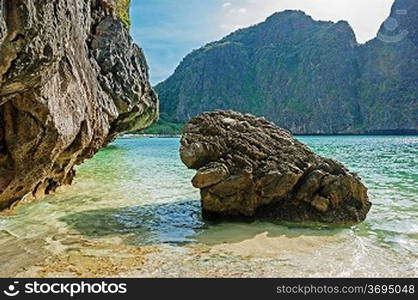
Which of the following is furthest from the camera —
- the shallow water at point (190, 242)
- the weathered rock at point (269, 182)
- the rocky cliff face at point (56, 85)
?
the weathered rock at point (269, 182)

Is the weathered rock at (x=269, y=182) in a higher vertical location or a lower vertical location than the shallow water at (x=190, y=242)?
higher

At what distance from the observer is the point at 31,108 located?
9.24 meters

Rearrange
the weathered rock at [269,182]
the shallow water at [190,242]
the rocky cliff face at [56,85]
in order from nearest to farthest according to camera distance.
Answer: the rocky cliff face at [56,85]
the shallow water at [190,242]
the weathered rock at [269,182]

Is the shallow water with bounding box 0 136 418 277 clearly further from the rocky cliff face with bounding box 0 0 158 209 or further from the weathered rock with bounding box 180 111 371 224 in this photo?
the rocky cliff face with bounding box 0 0 158 209

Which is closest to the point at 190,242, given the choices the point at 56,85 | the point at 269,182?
the point at 269,182

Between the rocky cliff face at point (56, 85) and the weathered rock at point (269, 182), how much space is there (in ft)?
12.7

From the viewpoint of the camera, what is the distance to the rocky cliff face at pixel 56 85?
7.02m

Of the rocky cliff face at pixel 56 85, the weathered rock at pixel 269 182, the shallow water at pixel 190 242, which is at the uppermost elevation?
the rocky cliff face at pixel 56 85

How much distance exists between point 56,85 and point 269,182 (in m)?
6.92

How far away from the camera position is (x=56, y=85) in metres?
9.90

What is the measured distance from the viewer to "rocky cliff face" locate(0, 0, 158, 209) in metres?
7.02

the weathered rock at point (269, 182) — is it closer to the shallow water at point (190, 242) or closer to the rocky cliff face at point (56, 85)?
the shallow water at point (190, 242)

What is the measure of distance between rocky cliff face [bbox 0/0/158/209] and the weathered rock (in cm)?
388

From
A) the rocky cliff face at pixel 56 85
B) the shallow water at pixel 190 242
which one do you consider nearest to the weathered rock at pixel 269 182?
the shallow water at pixel 190 242
